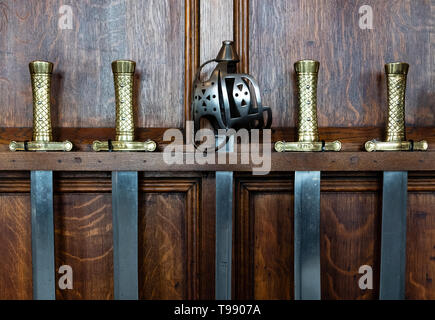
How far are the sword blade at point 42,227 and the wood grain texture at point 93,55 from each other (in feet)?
0.62

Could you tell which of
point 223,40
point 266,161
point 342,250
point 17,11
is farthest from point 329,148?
point 17,11

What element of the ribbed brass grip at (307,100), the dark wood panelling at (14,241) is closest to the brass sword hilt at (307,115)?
the ribbed brass grip at (307,100)

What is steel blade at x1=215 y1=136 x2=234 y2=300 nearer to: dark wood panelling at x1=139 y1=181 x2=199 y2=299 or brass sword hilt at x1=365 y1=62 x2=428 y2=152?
dark wood panelling at x1=139 y1=181 x2=199 y2=299

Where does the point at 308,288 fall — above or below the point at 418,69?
below

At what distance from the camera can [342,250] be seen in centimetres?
113

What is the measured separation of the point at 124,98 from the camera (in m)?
1.05

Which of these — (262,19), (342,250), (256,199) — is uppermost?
(262,19)

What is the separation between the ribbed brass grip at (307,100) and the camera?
104 cm

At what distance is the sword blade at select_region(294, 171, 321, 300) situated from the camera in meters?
1.03

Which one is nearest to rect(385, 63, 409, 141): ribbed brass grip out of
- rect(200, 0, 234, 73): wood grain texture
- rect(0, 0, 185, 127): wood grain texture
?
rect(200, 0, 234, 73): wood grain texture

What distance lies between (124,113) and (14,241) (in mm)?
446

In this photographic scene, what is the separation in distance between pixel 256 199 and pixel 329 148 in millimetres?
230

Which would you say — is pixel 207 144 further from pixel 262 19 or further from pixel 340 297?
pixel 340 297

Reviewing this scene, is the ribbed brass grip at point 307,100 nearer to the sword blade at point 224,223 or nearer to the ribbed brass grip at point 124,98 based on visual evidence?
the sword blade at point 224,223
